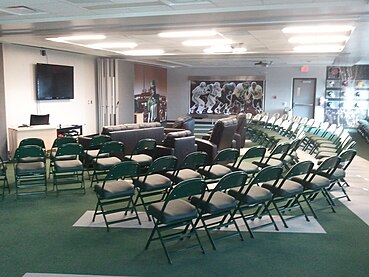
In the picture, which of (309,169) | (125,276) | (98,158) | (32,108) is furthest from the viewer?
(32,108)

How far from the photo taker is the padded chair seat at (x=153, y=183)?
4633 mm

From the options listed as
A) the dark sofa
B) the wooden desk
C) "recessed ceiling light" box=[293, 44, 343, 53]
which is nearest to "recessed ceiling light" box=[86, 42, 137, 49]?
the dark sofa

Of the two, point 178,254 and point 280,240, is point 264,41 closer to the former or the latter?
point 280,240

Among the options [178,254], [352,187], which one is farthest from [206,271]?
[352,187]

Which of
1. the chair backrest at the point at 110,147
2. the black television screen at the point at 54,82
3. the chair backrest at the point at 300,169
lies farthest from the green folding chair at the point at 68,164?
the black television screen at the point at 54,82

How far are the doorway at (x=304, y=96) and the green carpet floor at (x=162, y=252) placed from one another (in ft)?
43.1

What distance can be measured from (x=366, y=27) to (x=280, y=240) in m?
3.63

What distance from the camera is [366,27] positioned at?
5.68m

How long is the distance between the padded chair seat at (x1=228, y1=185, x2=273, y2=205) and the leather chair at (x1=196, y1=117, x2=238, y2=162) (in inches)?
122

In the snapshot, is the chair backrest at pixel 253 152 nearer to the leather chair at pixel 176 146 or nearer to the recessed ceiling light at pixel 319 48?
the leather chair at pixel 176 146

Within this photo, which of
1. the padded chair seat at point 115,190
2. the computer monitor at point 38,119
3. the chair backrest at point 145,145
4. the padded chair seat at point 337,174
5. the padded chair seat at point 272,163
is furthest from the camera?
the computer monitor at point 38,119

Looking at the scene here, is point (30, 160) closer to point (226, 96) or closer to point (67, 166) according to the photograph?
point (67, 166)

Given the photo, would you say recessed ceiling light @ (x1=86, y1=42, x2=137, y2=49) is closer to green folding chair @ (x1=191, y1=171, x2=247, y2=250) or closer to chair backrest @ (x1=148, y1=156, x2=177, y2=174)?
chair backrest @ (x1=148, y1=156, x2=177, y2=174)

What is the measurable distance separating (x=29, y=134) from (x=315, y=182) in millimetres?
6539
